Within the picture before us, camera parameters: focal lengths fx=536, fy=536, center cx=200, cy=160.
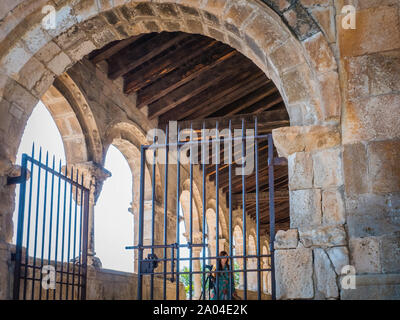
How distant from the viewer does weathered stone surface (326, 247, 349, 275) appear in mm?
3340

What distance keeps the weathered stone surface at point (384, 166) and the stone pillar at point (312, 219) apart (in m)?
0.20

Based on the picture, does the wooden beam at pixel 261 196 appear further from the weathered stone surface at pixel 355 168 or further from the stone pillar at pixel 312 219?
the weathered stone surface at pixel 355 168

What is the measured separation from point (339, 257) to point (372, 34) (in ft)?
4.99

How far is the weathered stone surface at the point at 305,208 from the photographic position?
352 centimetres

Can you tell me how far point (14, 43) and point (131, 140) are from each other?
5014 millimetres

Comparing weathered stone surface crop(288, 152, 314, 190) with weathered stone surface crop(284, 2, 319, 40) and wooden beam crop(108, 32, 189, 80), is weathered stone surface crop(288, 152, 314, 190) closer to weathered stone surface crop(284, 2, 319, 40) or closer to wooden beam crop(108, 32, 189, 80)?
weathered stone surface crop(284, 2, 319, 40)

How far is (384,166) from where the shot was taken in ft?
11.2

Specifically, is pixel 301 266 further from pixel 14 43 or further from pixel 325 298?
pixel 14 43

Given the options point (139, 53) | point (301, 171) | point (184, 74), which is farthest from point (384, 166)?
Answer: point (184, 74)

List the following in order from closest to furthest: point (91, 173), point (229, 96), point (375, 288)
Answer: point (375, 288)
point (91, 173)
point (229, 96)

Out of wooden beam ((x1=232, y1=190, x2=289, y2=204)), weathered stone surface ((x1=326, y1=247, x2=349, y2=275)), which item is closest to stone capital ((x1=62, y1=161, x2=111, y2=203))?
weathered stone surface ((x1=326, y1=247, x2=349, y2=275))

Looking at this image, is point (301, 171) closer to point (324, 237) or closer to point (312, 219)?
point (312, 219)

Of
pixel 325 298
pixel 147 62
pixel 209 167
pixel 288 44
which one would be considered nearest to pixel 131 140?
pixel 147 62

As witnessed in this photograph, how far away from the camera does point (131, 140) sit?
9.47m
